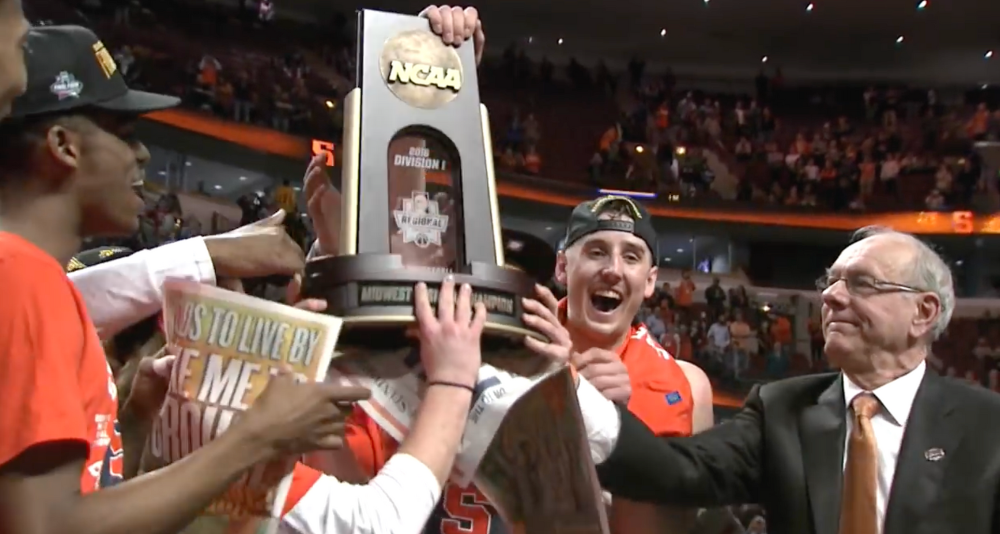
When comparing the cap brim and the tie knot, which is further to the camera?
the tie knot

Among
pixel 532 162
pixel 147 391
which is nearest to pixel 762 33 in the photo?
pixel 532 162

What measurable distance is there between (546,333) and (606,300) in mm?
913

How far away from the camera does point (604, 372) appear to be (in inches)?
71.0

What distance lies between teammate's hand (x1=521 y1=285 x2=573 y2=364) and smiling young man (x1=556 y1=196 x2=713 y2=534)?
2.45 feet

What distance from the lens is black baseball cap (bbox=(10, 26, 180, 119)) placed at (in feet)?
3.84

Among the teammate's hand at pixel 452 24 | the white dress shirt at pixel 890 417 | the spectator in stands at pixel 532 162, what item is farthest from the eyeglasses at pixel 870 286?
the spectator in stands at pixel 532 162

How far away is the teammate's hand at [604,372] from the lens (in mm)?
1790

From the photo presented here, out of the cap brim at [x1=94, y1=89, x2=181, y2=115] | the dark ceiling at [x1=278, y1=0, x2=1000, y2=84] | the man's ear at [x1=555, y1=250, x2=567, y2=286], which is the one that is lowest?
the man's ear at [x1=555, y1=250, x2=567, y2=286]

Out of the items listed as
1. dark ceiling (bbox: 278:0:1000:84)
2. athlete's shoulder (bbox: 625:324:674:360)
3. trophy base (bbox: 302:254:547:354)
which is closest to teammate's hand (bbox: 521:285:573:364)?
trophy base (bbox: 302:254:547:354)

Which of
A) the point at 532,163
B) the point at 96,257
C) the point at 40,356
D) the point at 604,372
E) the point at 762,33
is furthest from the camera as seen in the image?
the point at 762,33

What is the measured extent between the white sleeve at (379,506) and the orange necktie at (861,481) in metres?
1.06

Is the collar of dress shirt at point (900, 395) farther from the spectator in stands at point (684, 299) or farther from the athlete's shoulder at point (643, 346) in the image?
the spectator in stands at point (684, 299)

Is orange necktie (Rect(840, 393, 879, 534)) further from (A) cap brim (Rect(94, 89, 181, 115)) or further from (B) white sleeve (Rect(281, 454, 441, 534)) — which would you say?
(A) cap brim (Rect(94, 89, 181, 115))

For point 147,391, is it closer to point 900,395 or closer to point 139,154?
point 139,154
